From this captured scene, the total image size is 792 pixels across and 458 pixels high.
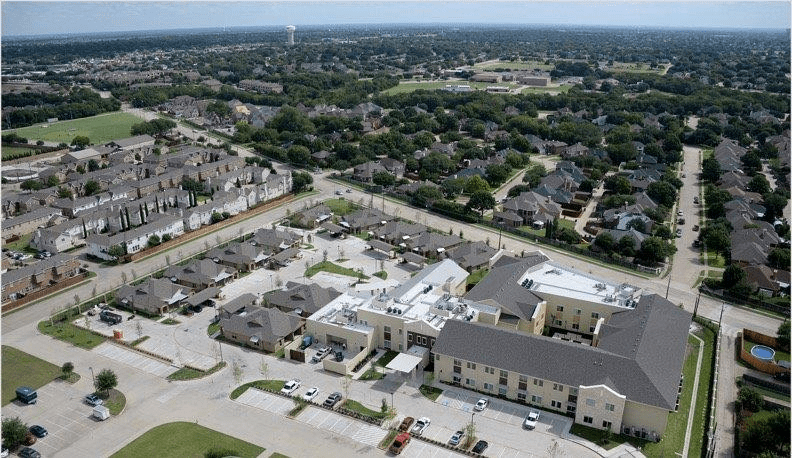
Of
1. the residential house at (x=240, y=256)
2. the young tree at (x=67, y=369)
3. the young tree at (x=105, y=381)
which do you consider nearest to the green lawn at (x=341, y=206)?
the residential house at (x=240, y=256)

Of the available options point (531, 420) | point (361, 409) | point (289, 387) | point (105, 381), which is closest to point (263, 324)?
point (289, 387)

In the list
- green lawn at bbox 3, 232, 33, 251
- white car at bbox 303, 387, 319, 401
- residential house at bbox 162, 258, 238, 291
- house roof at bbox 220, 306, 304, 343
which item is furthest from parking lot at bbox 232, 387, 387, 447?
green lawn at bbox 3, 232, 33, 251

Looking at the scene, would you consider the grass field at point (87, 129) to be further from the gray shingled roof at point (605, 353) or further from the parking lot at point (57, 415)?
the gray shingled roof at point (605, 353)

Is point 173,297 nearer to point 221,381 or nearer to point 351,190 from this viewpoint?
point 221,381

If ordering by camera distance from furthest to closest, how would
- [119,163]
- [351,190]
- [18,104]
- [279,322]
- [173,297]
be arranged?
Answer: [18,104], [119,163], [351,190], [173,297], [279,322]

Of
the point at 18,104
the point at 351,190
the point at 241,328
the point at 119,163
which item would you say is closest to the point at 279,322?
the point at 241,328

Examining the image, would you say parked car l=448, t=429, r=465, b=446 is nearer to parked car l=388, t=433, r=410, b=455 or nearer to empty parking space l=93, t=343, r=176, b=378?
parked car l=388, t=433, r=410, b=455
